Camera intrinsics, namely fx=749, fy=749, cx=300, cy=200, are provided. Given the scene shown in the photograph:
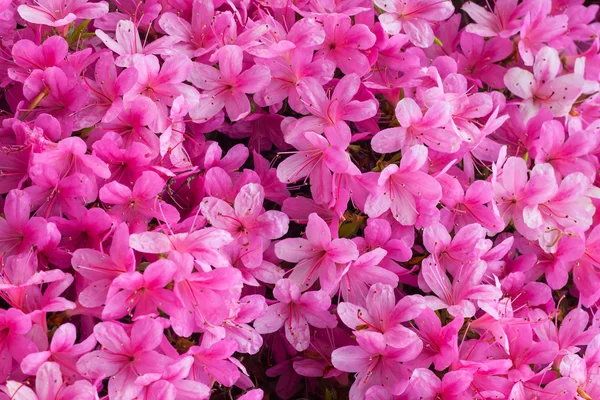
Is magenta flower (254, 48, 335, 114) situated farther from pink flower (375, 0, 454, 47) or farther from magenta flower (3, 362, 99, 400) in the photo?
magenta flower (3, 362, 99, 400)

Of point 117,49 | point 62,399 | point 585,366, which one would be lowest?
point 585,366

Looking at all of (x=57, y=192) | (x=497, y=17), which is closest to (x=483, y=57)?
(x=497, y=17)

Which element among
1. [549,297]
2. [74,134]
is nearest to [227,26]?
[74,134]

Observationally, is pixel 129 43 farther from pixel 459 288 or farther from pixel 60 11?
pixel 459 288

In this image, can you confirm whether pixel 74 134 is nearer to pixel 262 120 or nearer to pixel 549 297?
pixel 262 120

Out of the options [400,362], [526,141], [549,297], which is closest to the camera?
[400,362]

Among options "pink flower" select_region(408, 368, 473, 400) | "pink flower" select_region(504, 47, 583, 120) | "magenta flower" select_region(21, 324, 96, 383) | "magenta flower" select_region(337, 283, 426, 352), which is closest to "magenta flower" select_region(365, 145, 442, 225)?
"magenta flower" select_region(337, 283, 426, 352)

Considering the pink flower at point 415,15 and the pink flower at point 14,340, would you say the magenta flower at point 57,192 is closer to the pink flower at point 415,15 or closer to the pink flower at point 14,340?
the pink flower at point 14,340
